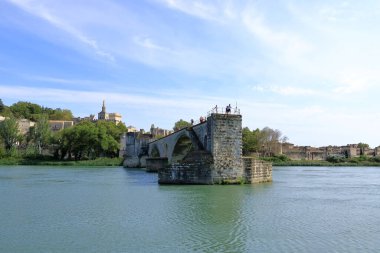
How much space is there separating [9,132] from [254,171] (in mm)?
77273

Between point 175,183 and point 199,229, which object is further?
point 175,183

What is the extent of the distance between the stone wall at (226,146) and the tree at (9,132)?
75.2m

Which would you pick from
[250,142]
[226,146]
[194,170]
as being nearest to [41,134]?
[250,142]

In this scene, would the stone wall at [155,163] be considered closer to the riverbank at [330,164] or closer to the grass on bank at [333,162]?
the grass on bank at [333,162]

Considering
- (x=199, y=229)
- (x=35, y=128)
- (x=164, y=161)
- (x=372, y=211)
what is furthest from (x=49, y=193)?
(x=35, y=128)

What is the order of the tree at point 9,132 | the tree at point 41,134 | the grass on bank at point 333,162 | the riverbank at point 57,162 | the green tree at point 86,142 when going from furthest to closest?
1. the grass on bank at point 333,162
2. the tree at point 41,134
3. the tree at point 9,132
4. the green tree at point 86,142
5. the riverbank at point 57,162

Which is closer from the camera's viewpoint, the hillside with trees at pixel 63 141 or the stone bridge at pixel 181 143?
the stone bridge at pixel 181 143

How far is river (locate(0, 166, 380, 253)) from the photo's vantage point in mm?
14047

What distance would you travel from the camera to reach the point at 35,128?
4028 inches

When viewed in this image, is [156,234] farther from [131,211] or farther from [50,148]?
[50,148]

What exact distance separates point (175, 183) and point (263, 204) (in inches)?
454

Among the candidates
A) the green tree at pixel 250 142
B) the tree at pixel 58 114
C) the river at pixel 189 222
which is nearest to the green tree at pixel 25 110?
the tree at pixel 58 114

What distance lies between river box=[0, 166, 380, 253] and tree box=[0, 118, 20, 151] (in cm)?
7479

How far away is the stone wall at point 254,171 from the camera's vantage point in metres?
34.3
